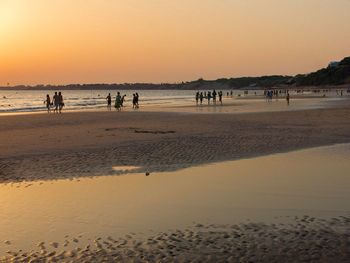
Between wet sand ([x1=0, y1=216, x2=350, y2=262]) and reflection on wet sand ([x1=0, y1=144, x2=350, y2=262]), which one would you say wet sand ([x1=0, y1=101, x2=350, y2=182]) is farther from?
wet sand ([x1=0, y1=216, x2=350, y2=262])

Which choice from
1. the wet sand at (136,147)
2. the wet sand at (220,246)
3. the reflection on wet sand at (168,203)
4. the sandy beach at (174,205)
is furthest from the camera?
the wet sand at (136,147)

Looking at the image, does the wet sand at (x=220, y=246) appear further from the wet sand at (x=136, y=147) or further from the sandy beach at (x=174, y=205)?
the wet sand at (x=136, y=147)

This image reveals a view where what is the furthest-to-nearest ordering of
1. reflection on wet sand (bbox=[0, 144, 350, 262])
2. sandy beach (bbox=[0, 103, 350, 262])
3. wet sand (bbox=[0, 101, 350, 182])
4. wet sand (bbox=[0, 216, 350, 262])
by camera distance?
1. wet sand (bbox=[0, 101, 350, 182])
2. reflection on wet sand (bbox=[0, 144, 350, 262])
3. sandy beach (bbox=[0, 103, 350, 262])
4. wet sand (bbox=[0, 216, 350, 262])

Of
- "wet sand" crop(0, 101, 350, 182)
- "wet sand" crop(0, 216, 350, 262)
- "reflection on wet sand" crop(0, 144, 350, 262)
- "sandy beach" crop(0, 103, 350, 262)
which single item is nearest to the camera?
"wet sand" crop(0, 216, 350, 262)

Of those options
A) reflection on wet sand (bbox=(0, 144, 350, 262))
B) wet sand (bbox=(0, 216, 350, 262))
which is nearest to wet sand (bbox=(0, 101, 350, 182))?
reflection on wet sand (bbox=(0, 144, 350, 262))

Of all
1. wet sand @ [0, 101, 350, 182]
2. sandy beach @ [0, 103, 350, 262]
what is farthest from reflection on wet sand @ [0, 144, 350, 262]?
wet sand @ [0, 101, 350, 182]

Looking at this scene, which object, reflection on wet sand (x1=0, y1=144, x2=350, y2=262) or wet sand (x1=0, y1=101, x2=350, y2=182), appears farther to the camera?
wet sand (x1=0, y1=101, x2=350, y2=182)

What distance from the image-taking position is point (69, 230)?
7.63 m

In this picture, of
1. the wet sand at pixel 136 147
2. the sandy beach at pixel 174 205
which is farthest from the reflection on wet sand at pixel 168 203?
the wet sand at pixel 136 147

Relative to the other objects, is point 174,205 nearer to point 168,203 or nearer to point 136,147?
point 168,203

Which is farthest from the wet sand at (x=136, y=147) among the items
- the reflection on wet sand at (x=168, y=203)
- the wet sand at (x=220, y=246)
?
the wet sand at (x=220, y=246)

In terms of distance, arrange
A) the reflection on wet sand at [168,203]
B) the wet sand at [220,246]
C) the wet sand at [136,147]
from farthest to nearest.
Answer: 1. the wet sand at [136,147]
2. the reflection on wet sand at [168,203]
3. the wet sand at [220,246]

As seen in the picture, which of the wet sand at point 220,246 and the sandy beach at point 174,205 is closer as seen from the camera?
the wet sand at point 220,246

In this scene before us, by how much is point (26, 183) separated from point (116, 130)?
14350 mm
